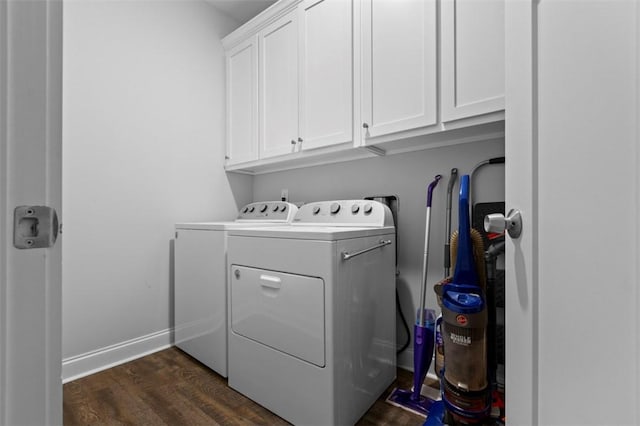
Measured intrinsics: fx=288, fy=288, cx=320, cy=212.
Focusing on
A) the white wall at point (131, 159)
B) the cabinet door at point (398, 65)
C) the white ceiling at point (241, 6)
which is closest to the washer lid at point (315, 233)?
the cabinet door at point (398, 65)

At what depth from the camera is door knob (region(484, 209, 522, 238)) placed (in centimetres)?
70

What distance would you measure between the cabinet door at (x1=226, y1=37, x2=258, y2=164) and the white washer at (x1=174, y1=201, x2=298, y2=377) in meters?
0.61

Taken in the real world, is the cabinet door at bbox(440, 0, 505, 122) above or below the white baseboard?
above

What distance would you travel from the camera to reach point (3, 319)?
0.36 metres

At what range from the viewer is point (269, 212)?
228 centimetres

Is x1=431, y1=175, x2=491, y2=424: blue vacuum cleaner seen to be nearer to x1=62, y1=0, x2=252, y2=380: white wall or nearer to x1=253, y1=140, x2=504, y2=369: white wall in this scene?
x1=253, y1=140, x2=504, y2=369: white wall

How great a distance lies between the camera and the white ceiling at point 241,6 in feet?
7.79

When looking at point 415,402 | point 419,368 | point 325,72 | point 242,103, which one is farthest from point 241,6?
point 415,402

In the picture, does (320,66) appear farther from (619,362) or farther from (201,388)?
(201,388)

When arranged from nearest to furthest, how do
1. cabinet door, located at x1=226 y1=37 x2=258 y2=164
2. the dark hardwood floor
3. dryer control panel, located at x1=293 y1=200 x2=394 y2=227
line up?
the dark hardwood floor < dryer control panel, located at x1=293 y1=200 x2=394 y2=227 < cabinet door, located at x1=226 y1=37 x2=258 y2=164

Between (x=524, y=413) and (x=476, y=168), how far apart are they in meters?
1.22

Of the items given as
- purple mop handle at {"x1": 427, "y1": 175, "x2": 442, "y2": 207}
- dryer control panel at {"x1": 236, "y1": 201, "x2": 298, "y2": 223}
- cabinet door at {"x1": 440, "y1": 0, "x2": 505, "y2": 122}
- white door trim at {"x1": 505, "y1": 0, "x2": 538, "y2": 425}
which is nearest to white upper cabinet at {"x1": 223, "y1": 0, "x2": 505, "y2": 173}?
cabinet door at {"x1": 440, "y1": 0, "x2": 505, "y2": 122}

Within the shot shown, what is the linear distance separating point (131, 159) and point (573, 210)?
235 cm

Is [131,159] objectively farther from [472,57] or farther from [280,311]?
[472,57]
